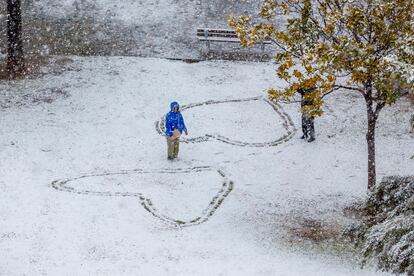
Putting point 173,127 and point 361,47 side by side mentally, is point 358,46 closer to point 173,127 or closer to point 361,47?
point 361,47

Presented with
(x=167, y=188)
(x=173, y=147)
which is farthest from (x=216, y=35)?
(x=167, y=188)

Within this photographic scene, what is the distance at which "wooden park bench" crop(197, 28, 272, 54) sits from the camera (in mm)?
25453

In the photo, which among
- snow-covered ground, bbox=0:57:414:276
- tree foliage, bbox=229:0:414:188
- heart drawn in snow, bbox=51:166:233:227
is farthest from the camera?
heart drawn in snow, bbox=51:166:233:227

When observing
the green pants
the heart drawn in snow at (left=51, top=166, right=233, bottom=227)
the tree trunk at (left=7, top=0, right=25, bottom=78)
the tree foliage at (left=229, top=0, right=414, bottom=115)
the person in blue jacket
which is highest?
the tree foliage at (left=229, top=0, right=414, bottom=115)

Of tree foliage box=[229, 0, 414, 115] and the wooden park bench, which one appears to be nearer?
tree foliage box=[229, 0, 414, 115]

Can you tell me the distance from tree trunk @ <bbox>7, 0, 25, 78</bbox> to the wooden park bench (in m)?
6.90

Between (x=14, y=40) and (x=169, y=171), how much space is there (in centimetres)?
891

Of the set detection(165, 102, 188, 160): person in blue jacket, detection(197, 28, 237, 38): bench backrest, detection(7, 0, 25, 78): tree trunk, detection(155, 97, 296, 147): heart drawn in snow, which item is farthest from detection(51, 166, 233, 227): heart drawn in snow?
detection(197, 28, 237, 38): bench backrest

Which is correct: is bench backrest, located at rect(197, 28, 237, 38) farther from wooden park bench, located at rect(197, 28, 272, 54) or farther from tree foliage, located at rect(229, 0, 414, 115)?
tree foliage, located at rect(229, 0, 414, 115)

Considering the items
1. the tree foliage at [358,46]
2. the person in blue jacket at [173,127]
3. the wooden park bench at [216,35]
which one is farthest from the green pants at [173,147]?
the wooden park bench at [216,35]

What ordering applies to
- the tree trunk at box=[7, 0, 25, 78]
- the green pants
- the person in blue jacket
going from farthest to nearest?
the tree trunk at box=[7, 0, 25, 78], the green pants, the person in blue jacket

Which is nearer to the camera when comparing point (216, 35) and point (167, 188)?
point (167, 188)

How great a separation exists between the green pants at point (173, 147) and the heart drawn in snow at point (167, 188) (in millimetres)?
665

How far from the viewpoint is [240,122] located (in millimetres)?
20672
